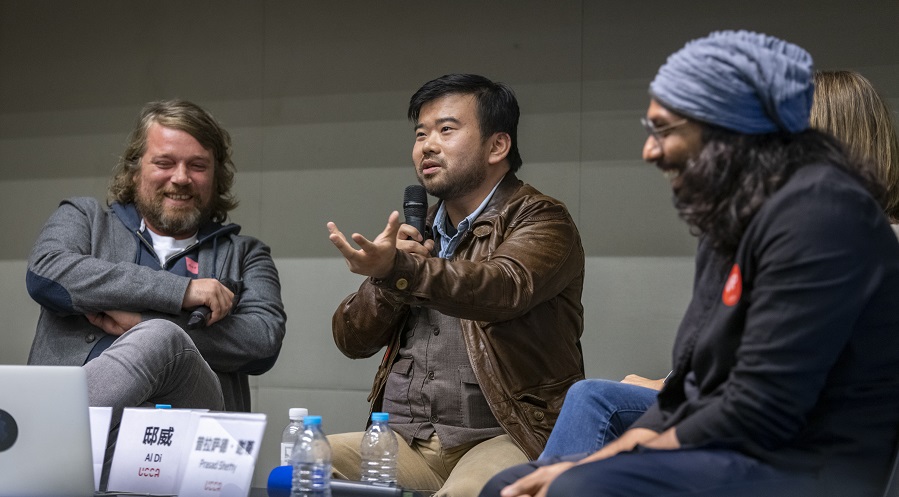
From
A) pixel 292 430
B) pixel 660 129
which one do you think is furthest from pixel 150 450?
pixel 660 129

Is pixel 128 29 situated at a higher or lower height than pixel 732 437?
higher

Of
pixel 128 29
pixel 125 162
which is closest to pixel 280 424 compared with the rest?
pixel 125 162

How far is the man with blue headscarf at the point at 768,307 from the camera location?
1380 mm

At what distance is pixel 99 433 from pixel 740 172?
57.0 inches

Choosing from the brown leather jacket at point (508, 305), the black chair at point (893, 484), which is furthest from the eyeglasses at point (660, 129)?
the brown leather jacket at point (508, 305)

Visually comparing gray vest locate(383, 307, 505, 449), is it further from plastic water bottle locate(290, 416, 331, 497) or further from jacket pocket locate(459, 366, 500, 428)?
plastic water bottle locate(290, 416, 331, 497)

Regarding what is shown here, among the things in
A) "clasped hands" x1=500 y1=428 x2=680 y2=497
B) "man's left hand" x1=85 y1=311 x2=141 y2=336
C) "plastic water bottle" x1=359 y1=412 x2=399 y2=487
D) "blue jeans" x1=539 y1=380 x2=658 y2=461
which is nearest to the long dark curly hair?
"clasped hands" x1=500 y1=428 x2=680 y2=497

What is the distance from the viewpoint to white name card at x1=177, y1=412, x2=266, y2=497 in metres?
1.98

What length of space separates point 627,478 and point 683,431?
135 mm

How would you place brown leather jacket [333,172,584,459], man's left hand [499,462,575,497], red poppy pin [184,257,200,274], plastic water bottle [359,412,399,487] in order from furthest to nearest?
red poppy pin [184,257,200,274] → plastic water bottle [359,412,399,487] → brown leather jacket [333,172,584,459] → man's left hand [499,462,575,497]

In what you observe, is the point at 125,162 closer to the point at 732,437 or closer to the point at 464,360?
the point at 464,360

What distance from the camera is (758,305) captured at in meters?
1.41

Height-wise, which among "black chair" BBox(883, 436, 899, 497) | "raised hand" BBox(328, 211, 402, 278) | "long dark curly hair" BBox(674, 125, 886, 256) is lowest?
"black chair" BBox(883, 436, 899, 497)

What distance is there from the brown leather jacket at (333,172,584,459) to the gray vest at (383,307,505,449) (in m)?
0.05
